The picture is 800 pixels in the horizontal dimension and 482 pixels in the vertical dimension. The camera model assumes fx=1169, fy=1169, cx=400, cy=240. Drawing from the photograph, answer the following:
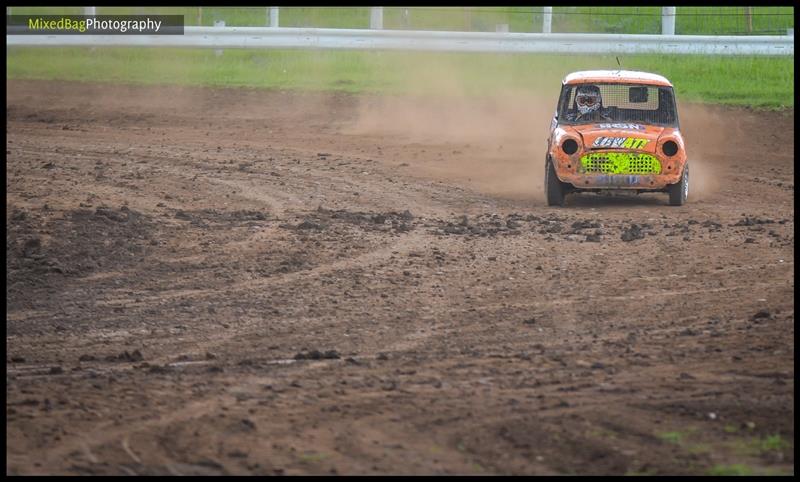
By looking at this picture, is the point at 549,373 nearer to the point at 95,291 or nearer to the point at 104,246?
the point at 95,291

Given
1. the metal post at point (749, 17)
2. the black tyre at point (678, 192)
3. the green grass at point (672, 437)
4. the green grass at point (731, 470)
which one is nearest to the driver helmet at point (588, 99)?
the black tyre at point (678, 192)

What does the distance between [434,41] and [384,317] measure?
16244 mm

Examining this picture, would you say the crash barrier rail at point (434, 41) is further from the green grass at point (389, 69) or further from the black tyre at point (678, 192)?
the black tyre at point (678, 192)

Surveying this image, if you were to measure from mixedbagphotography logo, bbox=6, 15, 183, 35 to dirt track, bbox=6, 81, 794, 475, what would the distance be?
7.94 m

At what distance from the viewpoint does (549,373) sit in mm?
7262

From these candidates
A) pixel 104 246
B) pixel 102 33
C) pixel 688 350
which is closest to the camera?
pixel 688 350

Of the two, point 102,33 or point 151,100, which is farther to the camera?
point 102,33

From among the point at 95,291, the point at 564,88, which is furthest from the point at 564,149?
the point at 95,291

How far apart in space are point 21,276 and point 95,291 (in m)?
0.82

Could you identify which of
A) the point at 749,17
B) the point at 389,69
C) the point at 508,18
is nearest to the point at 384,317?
the point at 389,69

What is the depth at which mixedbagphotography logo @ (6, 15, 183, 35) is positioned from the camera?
84.3 feet

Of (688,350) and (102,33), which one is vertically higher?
(102,33)

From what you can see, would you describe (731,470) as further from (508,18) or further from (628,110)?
(508,18)

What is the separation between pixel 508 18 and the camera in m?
27.4
